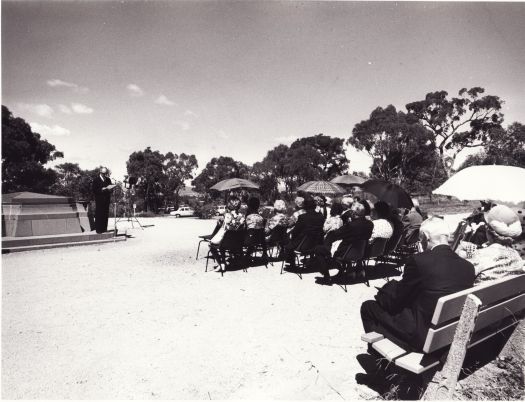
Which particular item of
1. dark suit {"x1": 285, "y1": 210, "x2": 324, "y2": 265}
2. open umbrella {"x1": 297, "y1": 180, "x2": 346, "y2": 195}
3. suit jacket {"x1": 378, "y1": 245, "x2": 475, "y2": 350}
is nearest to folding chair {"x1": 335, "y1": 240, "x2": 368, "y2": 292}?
dark suit {"x1": 285, "y1": 210, "x2": 324, "y2": 265}

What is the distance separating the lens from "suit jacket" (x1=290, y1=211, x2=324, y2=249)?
6.13 meters

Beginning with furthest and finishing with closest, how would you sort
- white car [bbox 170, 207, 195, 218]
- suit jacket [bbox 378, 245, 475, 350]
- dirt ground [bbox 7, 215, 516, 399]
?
white car [bbox 170, 207, 195, 218], dirt ground [bbox 7, 215, 516, 399], suit jacket [bbox 378, 245, 475, 350]

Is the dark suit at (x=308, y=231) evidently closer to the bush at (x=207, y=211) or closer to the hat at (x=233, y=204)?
the hat at (x=233, y=204)

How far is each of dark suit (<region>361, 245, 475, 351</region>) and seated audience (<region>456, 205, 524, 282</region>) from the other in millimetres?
514

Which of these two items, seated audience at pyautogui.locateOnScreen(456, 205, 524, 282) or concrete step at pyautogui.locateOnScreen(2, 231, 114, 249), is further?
concrete step at pyautogui.locateOnScreen(2, 231, 114, 249)

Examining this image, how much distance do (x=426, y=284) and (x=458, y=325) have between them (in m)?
0.35

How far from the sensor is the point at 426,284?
2.51 m

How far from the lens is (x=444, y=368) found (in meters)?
2.33

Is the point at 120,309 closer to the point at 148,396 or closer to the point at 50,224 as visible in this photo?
the point at 148,396

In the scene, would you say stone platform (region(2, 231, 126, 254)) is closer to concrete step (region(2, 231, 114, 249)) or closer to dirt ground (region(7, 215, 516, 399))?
concrete step (region(2, 231, 114, 249))

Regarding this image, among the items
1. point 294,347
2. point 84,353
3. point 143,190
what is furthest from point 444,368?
point 143,190

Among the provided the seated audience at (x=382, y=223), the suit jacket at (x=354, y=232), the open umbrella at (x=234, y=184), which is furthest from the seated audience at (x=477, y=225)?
the open umbrella at (x=234, y=184)

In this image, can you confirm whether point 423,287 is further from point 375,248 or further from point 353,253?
point 375,248

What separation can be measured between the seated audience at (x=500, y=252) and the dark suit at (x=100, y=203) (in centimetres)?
1035
